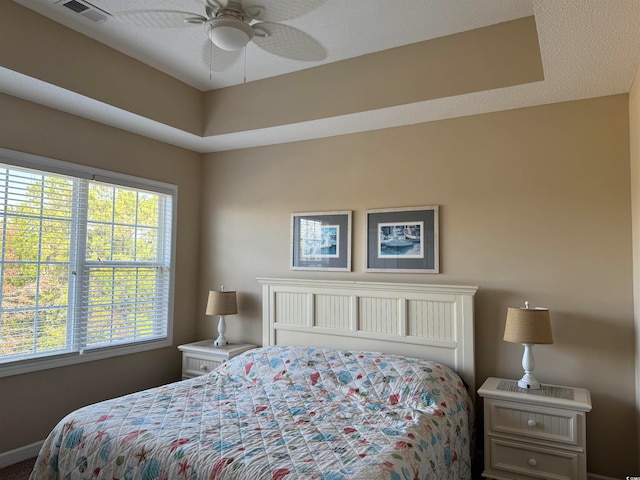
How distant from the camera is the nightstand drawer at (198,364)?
380 centimetres

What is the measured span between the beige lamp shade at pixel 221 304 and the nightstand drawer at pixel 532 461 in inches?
90.5

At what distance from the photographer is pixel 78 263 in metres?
3.37

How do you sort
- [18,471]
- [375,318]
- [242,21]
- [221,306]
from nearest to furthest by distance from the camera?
[242,21]
[18,471]
[375,318]
[221,306]

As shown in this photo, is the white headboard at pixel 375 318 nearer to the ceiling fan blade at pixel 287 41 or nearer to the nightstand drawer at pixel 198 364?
the nightstand drawer at pixel 198 364

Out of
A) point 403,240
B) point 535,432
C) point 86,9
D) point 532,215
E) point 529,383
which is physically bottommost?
point 535,432

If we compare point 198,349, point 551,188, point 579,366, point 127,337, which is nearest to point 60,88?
point 127,337

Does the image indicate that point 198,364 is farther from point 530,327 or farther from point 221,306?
point 530,327

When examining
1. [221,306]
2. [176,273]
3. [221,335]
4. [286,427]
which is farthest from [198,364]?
[286,427]

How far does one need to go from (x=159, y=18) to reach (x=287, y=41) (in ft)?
Result: 1.98

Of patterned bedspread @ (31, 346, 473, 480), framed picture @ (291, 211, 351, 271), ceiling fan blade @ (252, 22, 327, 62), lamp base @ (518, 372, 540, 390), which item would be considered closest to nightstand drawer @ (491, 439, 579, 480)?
patterned bedspread @ (31, 346, 473, 480)

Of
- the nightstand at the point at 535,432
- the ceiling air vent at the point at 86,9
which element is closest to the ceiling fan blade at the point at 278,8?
the ceiling air vent at the point at 86,9

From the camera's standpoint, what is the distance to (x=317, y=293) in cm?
362

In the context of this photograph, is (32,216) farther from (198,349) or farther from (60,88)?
(198,349)

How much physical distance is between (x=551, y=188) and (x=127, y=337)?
11.4 ft
